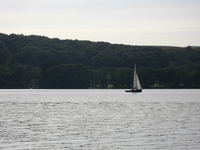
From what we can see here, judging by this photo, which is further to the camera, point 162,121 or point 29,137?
point 162,121

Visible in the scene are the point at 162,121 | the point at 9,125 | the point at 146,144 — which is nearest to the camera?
the point at 146,144

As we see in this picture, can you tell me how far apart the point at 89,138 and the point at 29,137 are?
19.5ft

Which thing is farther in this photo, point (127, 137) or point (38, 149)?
point (127, 137)

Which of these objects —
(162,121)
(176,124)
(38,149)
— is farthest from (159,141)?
(162,121)

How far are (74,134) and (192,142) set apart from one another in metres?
12.5

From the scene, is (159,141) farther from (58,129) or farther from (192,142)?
(58,129)

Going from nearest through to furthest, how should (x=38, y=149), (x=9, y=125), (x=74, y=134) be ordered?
(x=38, y=149) → (x=74, y=134) → (x=9, y=125)

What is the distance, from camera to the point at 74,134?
51062 millimetres

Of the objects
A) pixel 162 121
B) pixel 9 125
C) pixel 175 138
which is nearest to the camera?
pixel 175 138

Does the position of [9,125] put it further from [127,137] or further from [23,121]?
[127,137]

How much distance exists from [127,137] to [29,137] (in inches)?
379

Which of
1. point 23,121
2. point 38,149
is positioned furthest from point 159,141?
point 23,121

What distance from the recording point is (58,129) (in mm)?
55688

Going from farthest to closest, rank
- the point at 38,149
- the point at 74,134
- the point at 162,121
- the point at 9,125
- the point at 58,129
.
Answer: the point at 162,121 → the point at 9,125 → the point at 58,129 → the point at 74,134 → the point at 38,149
